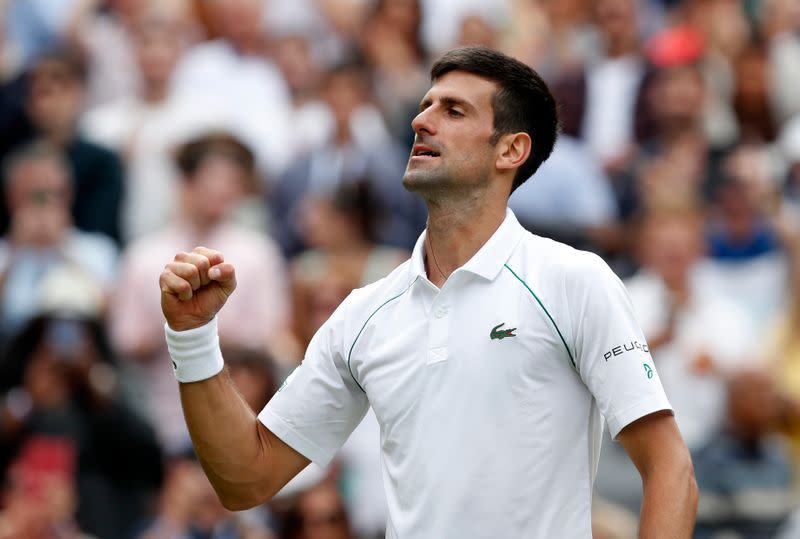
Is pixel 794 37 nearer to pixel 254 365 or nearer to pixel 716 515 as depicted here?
pixel 716 515

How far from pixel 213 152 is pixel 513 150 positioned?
5102 millimetres

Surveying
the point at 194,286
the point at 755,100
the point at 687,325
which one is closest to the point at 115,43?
the point at 755,100

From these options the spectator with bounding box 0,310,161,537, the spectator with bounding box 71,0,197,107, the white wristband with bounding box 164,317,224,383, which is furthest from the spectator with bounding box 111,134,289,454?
the white wristband with bounding box 164,317,224,383

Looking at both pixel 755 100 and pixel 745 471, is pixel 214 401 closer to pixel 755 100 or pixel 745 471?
pixel 745 471

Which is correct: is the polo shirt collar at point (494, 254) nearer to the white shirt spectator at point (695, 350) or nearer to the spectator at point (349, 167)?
the white shirt spectator at point (695, 350)

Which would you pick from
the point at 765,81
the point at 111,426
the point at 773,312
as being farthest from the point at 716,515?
the point at 765,81

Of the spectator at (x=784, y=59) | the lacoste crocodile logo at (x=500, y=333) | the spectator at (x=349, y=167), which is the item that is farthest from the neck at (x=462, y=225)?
the spectator at (x=784, y=59)

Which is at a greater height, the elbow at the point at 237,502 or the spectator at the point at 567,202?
the spectator at the point at 567,202

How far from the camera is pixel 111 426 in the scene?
7855mm

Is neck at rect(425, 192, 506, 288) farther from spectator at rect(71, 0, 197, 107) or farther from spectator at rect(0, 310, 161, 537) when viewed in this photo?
spectator at rect(71, 0, 197, 107)

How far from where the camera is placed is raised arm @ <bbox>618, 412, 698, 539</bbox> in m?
3.70

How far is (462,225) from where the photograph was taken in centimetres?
418

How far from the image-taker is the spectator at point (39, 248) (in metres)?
8.60

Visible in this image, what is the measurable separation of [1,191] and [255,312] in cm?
195
